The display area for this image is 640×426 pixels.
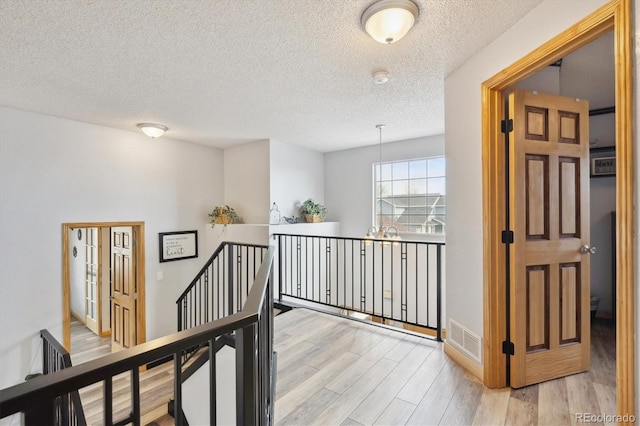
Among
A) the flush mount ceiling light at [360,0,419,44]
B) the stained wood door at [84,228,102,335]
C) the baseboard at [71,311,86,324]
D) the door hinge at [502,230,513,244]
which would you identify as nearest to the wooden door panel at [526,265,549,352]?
the door hinge at [502,230,513,244]

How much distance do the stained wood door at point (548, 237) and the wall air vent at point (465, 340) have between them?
0.23 meters

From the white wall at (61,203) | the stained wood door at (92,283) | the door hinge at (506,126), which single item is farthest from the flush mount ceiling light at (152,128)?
the door hinge at (506,126)

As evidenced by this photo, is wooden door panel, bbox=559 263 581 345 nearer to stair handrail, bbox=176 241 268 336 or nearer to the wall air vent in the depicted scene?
the wall air vent

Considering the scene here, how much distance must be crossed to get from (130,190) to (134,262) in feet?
3.58

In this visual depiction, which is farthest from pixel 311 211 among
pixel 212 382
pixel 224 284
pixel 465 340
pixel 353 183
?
pixel 212 382

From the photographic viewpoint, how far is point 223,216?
5055mm

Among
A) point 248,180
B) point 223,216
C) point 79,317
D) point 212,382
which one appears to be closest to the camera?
point 212,382

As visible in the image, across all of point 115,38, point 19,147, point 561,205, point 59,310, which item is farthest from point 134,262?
point 561,205

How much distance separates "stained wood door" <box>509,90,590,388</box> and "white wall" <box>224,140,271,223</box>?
3548 mm

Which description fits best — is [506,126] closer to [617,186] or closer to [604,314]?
[617,186]

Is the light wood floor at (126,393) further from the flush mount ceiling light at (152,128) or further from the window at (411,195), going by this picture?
the window at (411,195)

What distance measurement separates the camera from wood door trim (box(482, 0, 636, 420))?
124 cm

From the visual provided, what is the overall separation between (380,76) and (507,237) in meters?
1.62

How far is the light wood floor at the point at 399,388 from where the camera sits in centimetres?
188
